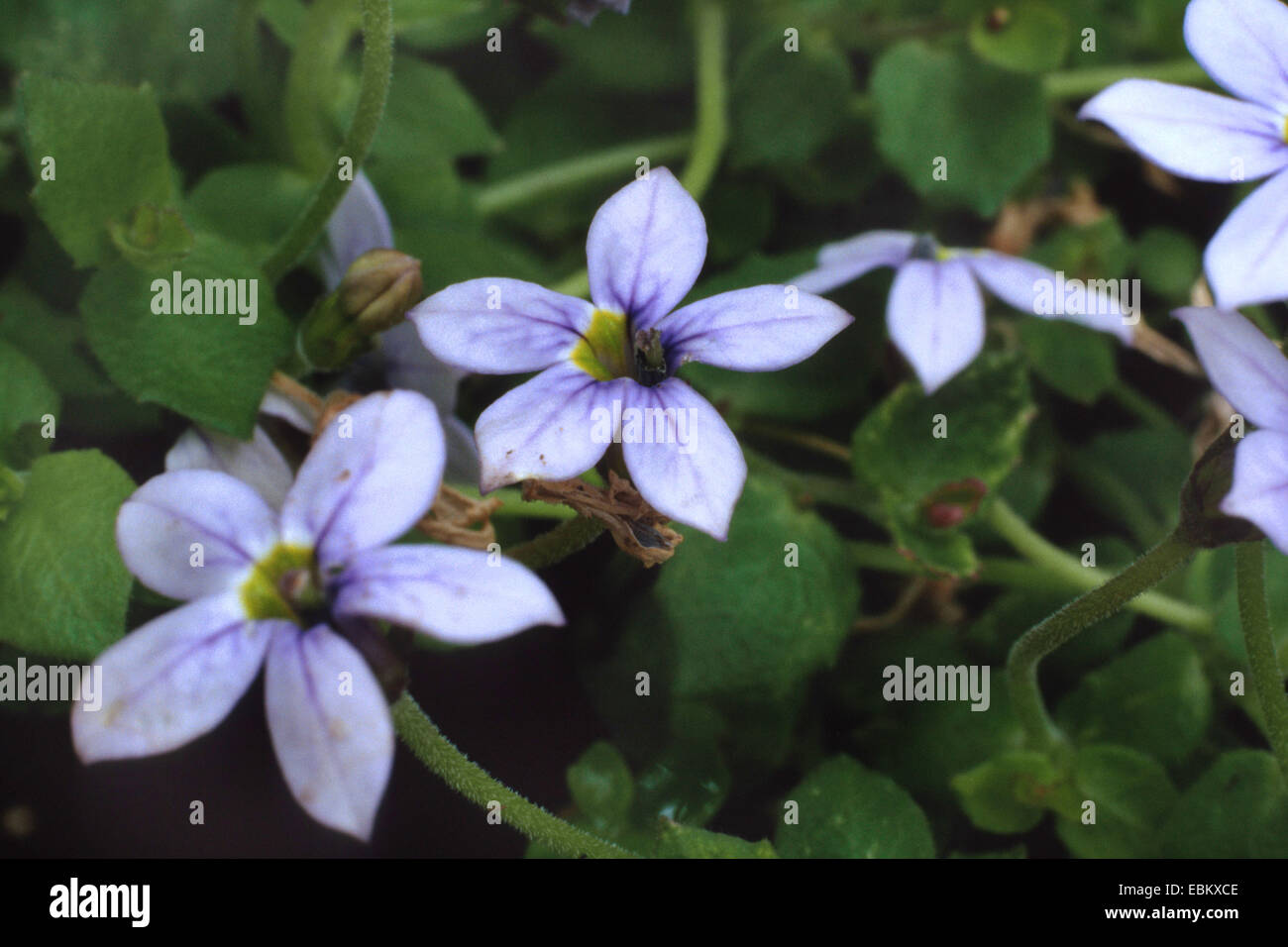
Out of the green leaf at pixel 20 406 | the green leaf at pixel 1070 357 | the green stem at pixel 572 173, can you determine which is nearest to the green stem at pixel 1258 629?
the green leaf at pixel 1070 357

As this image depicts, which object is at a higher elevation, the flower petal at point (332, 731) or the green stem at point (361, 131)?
the green stem at point (361, 131)

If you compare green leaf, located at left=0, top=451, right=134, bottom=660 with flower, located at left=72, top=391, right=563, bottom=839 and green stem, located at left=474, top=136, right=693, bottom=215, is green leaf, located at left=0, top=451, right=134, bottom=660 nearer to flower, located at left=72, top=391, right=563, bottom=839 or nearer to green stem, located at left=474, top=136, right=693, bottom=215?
flower, located at left=72, top=391, right=563, bottom=839

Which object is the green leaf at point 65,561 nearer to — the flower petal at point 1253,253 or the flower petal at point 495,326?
the flower petal at point 495,326

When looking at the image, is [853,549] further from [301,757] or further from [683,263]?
[301,757]

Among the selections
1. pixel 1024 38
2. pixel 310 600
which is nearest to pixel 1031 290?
pixel 1024 38

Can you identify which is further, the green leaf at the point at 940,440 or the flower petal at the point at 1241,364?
the green leaf at the point at 940,440

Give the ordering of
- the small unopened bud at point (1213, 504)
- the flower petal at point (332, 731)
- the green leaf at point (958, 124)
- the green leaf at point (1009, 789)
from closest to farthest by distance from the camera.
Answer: the flower petal at point (332, 731) → the small unopened bud at point (1213, 504) → the green leaf at point (1009, 789) → the green leaf at point (958, 124)
